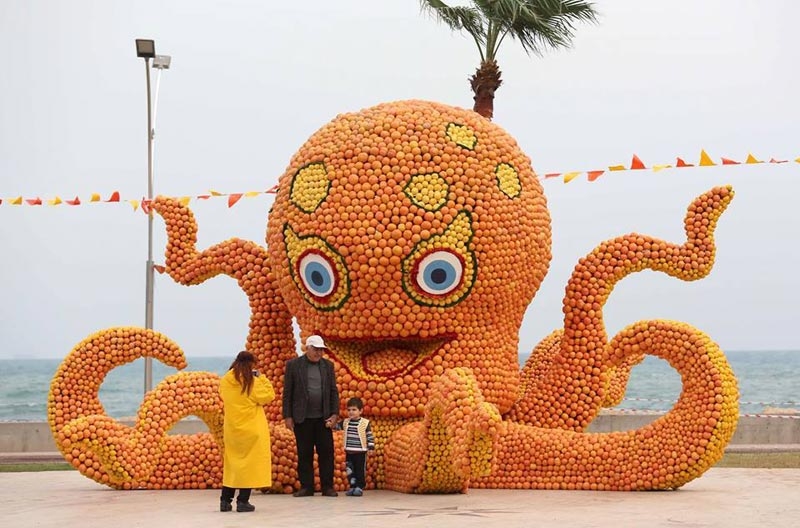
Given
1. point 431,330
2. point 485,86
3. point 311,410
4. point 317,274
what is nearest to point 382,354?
point 431,330

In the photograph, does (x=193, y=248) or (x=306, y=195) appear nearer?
(x=306, y=195)

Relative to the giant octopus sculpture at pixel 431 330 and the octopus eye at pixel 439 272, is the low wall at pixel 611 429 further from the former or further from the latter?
the octopus eye at pixel 439 272

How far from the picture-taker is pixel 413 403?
1179 centimetres

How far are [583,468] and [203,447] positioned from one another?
10.6 ft

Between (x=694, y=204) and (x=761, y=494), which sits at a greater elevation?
(x=694, y=204)

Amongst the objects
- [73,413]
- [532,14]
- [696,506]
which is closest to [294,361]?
[73,413]

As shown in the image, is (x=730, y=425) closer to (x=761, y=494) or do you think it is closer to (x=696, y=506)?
(x=761, y=494)

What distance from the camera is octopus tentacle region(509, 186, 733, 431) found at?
40.7 ft

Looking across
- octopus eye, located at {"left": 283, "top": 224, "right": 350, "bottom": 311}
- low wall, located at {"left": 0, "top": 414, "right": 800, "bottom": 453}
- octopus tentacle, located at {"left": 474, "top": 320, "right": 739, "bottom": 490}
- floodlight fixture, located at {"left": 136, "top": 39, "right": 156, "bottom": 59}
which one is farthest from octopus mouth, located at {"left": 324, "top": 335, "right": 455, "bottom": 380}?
floodlight fixture, located at {"left": 136, "top": 39, "right": 156, "bottom": 59}

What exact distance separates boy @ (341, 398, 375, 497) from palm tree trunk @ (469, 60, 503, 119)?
5.57m

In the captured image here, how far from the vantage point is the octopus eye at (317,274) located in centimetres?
1180

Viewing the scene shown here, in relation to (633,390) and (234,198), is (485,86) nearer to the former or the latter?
(234,198)

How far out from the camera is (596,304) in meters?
12.4

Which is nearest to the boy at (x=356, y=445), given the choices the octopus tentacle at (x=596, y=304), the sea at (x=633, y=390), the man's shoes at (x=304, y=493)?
the man's shoes at (x=304, y=493)
